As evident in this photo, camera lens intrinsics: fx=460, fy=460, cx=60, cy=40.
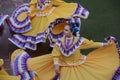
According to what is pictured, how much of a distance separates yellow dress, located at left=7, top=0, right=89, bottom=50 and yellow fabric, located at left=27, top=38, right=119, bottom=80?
901 millimetres

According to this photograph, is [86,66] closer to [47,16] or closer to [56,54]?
[56,54]

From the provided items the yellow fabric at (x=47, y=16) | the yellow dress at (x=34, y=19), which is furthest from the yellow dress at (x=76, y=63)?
the yellow fabric at (x=47, y=16)

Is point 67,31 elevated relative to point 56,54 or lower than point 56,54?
elevated

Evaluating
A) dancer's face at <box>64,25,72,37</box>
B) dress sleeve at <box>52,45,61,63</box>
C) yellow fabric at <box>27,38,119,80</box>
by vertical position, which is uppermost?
dancer's face at <box>64,25,72,37</box>

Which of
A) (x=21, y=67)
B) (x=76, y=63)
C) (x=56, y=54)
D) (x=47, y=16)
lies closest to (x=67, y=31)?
(x=56, y=54)

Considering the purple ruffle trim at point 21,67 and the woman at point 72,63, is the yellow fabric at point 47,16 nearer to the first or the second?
the woman at point 72,63

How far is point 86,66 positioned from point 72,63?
0.17 m

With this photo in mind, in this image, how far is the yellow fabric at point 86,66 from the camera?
17.9 ft

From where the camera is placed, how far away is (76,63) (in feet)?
18.4

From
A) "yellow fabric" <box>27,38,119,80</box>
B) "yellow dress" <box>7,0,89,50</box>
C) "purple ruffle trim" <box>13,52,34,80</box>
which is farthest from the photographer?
"yellow dress" <box>7,0,89,50</box>

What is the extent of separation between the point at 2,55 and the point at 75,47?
1.44 m

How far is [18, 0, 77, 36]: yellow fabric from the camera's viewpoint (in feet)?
21.9

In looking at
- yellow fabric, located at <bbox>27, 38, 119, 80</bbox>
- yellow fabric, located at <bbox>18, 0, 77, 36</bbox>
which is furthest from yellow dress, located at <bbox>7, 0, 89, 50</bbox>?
yellow fabric, located at <bbox>27, 38, 119, 80</bbox>

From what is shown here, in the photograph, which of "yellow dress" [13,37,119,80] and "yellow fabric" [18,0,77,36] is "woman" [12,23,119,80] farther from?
"yellow fabric" [18,0,77,36]
